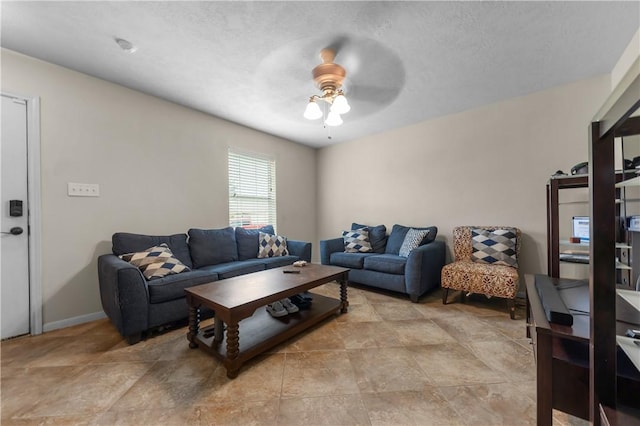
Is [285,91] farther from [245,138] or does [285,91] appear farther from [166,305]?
[166,305]

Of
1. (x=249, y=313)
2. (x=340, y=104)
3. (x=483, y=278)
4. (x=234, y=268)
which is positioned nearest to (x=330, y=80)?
(x=340, y=104)

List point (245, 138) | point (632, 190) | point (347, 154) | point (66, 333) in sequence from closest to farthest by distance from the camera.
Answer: point (632, 190)
point (66, 333)
point (245, 138)
point (347, 154)

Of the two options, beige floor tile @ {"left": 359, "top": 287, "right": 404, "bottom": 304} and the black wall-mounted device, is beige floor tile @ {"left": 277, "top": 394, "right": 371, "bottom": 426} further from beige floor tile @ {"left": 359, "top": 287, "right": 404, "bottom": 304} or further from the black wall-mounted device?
the black wall-mounted device

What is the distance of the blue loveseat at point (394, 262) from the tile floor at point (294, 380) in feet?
2.18

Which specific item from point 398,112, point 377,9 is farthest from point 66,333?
point 398,112

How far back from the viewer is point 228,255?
302 centimetres

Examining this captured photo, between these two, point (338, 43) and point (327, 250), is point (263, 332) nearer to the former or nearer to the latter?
point (327, 250)

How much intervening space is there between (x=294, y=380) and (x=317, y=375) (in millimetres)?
143

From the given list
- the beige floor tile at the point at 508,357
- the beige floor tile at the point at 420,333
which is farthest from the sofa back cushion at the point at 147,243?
the beige floor tile at the point at 508,357

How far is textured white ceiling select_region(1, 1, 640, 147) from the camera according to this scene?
62.6 inches

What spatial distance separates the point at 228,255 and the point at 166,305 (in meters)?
1.03

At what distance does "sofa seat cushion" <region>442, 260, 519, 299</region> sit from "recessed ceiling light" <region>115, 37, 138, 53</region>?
11.5 ft

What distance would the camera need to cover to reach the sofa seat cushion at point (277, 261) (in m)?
2.97

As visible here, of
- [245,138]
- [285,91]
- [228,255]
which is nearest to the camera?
[285,91]
